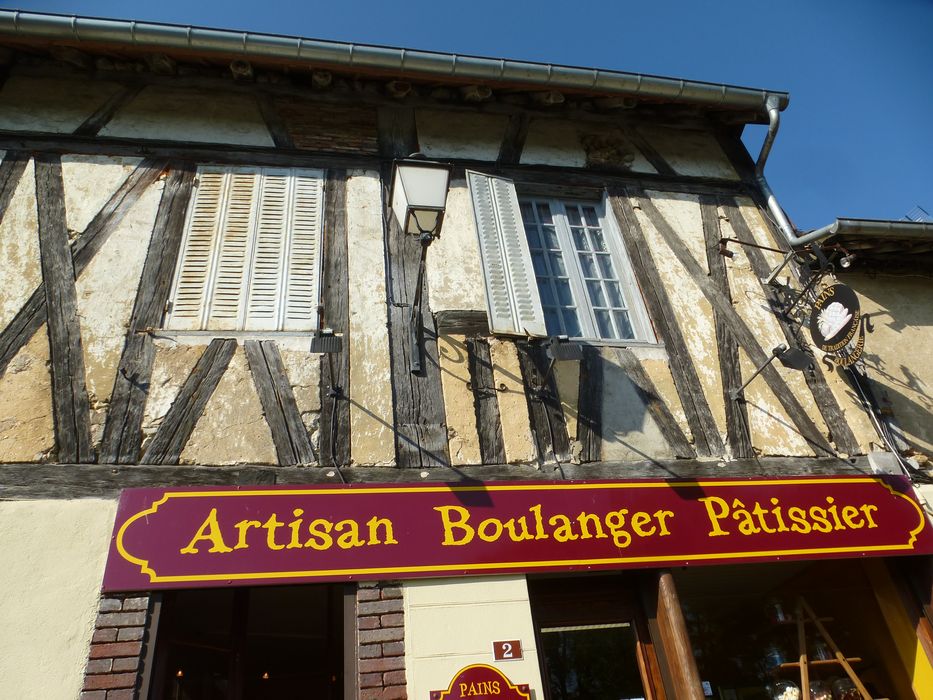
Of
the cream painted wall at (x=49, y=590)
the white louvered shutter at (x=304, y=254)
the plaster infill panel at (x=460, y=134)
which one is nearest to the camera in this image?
the cream painted wall at (x=49, y=590)

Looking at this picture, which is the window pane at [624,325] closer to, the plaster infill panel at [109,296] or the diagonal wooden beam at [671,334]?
the diagonal wooden beam at [671,334]

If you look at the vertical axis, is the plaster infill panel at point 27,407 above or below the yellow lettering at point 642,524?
above

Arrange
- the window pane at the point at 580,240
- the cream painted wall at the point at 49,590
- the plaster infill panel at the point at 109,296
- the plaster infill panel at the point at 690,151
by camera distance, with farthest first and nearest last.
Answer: the plaster infill panel at the point at 690,151 → the window pane at the point at 580,240 → the plaster infill panel at the point at 109,296 → the cream painted wall at the point at 49,590

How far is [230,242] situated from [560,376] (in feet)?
7.61

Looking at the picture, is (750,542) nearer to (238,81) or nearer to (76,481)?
(76,481)

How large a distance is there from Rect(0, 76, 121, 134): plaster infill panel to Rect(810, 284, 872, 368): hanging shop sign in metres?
5.28

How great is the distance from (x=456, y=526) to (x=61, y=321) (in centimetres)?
250

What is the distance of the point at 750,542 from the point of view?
12.1 feet

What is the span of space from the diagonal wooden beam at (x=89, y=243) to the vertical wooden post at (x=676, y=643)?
3.73m

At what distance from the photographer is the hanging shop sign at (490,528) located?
10.2 feet

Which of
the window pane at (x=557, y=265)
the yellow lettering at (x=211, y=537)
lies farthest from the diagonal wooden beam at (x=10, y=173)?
the window pane at (x=557, y=265)

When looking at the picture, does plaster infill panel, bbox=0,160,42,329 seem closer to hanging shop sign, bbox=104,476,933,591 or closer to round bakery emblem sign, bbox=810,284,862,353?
hanging shop sign, bbox=104,476,933,591

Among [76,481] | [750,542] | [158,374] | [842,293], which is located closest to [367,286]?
[158,374]

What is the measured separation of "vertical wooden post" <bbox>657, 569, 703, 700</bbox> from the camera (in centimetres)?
334
